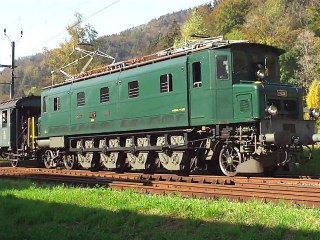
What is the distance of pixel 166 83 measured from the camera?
15.2m

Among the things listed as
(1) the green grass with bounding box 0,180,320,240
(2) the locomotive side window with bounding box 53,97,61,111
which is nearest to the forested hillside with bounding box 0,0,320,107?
(2) the locomotive side window with bounding box 53,97,61,111

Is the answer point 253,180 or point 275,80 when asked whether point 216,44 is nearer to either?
point 275,80

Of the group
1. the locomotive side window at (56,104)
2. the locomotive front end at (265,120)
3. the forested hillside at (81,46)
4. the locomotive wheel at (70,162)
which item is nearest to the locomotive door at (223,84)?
the locomotive front end at (265,120)

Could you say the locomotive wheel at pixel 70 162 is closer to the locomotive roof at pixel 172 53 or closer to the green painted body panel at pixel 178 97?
the green painted body panel at pixel 178 97

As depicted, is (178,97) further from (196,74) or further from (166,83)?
(196,74)

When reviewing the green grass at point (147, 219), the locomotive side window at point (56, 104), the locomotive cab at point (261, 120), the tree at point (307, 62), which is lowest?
the green grass at point (147, 219)

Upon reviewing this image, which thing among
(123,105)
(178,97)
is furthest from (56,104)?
(178,97)

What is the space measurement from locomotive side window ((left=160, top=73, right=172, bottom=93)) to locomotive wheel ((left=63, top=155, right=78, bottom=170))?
714cm

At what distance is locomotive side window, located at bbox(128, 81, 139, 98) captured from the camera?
16.5m

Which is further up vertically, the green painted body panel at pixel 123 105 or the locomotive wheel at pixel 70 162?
the green painted body panel at pixel 123 105

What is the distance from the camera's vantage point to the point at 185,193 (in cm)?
1074

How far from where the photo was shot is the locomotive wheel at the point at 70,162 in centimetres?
2078

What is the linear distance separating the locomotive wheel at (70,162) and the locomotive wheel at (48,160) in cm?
99

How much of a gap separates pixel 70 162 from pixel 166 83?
25.7 ft
